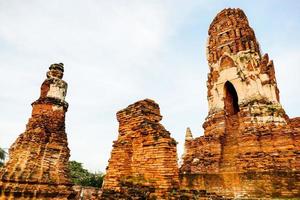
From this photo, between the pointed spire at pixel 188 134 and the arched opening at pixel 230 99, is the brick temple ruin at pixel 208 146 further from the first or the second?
the pointed spire at pixel 188 134

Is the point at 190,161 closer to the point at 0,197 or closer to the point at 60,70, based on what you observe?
the point at 60,70

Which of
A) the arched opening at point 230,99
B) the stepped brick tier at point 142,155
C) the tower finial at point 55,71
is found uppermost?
the arched opening at point 230,99

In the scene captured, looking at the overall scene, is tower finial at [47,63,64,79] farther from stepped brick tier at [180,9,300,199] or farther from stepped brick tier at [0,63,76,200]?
stepped brick tier at [180,9,300,199]

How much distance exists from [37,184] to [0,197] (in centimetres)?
77

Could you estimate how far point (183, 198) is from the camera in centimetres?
416

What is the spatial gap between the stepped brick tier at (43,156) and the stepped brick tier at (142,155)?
2.06m

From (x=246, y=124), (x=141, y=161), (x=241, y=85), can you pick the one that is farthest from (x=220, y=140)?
(x=141, y=161)

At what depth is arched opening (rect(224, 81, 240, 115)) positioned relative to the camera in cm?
1167

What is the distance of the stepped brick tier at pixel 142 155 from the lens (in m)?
4.40

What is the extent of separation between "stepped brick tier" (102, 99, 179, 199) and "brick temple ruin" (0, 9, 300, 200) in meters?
0.02

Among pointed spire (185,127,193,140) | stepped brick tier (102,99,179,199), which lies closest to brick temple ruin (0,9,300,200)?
stepped brick tier (102,99,179,199)

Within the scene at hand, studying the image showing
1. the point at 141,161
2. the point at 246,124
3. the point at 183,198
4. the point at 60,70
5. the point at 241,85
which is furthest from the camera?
the point at 241,85

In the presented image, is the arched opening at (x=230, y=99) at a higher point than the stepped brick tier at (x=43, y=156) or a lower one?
higher

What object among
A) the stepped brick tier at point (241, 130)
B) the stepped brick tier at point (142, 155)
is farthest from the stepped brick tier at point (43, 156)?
the stepped brick tier at point (241, 130)
